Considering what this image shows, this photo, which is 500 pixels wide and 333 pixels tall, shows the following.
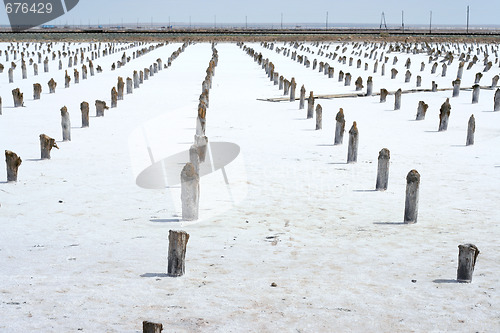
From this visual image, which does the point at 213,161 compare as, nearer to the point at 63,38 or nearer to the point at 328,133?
the point at 328,133

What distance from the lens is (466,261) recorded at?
7.61 meters

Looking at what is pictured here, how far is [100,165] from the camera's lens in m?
14.2

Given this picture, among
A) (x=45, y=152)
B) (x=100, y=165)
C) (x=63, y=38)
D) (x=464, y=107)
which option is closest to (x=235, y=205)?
(x=100, y=165)

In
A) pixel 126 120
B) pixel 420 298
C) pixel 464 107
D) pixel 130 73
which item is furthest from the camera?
pixel 130 73

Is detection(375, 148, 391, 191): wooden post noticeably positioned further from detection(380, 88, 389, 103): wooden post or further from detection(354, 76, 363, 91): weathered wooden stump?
detection(354, 76, 363, 91): weathered wooden stump

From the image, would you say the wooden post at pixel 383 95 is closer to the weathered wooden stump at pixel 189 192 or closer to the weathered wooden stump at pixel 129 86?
the weathered wooden stump at pixel 129 86

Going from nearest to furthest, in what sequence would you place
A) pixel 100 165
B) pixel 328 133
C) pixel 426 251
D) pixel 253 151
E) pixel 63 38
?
1. pixel 426 251
2. pixel 100 165
3. pixel 253 151
4. pixel 328 133
5. pixel 63 38

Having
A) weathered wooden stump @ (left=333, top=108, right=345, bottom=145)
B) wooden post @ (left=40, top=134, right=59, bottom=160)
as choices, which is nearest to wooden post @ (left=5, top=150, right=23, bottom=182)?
wooden post @ (left=40, top=134, right=59, bottom=160)

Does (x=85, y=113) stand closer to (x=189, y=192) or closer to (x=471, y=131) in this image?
(x=189, y=192)

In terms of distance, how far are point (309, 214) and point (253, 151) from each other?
5.37 m

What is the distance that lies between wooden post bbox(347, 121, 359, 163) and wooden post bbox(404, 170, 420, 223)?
428 cm

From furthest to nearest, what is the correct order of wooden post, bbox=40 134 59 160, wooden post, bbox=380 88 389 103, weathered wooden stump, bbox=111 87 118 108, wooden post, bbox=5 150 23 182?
1. wooden post, bbox=380 88 389 103
2. weathered wooden stump, bbox=111 87 118 108
3. wooden post, bbox=40 134 59 160
4. wooden post, bbox=5 150 23 182

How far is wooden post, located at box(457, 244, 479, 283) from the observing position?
755 cm

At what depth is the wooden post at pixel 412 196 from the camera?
9945 millimetres
